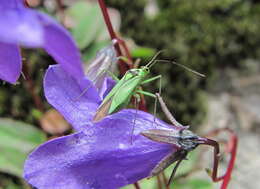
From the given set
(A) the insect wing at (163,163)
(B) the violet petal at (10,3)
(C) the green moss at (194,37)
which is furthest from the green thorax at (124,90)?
(C) the green moss at (194,37)

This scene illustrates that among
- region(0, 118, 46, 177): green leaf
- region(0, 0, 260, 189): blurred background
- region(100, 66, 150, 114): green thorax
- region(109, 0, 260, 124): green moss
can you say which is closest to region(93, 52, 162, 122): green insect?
region(100, 66, 150, 114): green thorax

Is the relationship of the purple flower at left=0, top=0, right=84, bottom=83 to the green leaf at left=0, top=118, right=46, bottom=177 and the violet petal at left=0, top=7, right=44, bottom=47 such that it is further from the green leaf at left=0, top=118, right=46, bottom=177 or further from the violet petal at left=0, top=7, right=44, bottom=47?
the green leaf at left=0, top=118, right=46, bottom=177

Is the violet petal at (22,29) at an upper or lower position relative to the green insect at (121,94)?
upper

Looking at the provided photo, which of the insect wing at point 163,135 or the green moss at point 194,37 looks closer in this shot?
the insect wing at point 163,135

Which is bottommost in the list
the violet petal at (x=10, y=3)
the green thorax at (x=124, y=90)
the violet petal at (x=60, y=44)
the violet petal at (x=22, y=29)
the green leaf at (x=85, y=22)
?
the green leaf at (x=85, y=22)

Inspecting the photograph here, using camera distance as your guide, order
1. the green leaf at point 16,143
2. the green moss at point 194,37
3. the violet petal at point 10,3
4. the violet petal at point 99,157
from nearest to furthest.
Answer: the violet petal at point 10,3
the violet petal at point 99,157
the green leaf at point 16,143
the green moss at point 194,37

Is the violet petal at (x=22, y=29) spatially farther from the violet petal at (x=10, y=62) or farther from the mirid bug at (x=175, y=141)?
the mirid bug at (x=175, y=141)

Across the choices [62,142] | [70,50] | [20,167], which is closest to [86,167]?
[62,142]

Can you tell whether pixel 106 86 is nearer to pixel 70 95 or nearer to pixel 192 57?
pixel 70 95
